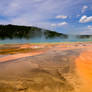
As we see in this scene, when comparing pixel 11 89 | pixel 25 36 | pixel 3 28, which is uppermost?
pixel 3 28

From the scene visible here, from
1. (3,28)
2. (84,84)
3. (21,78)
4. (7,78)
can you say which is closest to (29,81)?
(21,78)

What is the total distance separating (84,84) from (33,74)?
66.0 inches

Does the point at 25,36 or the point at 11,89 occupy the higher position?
the point at 25,36

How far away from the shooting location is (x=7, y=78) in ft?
9.19

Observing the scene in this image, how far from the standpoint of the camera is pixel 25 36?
148 feet

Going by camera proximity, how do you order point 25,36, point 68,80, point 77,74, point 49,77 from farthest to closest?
point 25,36
point 77,74
point 49,77
point 68,80

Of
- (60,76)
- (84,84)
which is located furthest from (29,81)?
(84,84)

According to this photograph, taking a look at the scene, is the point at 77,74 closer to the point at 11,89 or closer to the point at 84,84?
the point at 84,84

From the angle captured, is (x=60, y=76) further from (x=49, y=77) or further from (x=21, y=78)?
(x=21, y=78)

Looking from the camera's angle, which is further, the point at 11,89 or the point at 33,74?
the point at 33,74

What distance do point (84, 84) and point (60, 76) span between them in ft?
2.55

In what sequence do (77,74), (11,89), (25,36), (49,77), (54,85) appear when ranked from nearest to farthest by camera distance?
(11,89)
(54,85)
(49,77)
(77,74)
(25,36)

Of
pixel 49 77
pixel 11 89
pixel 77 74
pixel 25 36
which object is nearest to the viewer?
pixel 11 89

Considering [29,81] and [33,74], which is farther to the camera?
[33,74]
